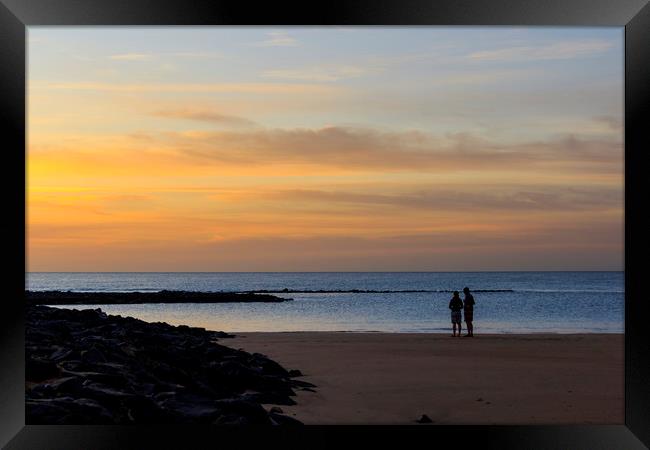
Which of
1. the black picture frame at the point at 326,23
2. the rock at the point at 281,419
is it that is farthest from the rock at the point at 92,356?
the rock at the point at 281,419

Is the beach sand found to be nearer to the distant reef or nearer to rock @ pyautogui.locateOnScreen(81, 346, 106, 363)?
rock @ pyautogui.locateOnScreen(81, 346, 106, 363)

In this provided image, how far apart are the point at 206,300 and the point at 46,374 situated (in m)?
39.9

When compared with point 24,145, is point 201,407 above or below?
below

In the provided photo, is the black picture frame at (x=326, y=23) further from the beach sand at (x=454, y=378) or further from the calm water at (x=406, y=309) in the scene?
the calm water at (x=406, y=309)

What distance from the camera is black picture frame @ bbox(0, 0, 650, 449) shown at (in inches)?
240

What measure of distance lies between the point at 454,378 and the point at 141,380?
5091 mm

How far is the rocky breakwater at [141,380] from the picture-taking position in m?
7.30

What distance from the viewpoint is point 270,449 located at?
638 cm

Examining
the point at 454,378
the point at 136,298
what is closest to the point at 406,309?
the point at 136,298

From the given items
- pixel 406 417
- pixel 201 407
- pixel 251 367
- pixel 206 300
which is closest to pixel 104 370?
pixel 201 407

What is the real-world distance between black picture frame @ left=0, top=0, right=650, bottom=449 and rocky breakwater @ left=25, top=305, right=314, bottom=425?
0.62 metres

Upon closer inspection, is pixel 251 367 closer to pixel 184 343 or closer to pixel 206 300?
pixel 184 343

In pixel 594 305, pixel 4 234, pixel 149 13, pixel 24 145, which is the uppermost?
pixel 149 13

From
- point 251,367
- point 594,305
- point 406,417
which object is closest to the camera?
point 406,417
